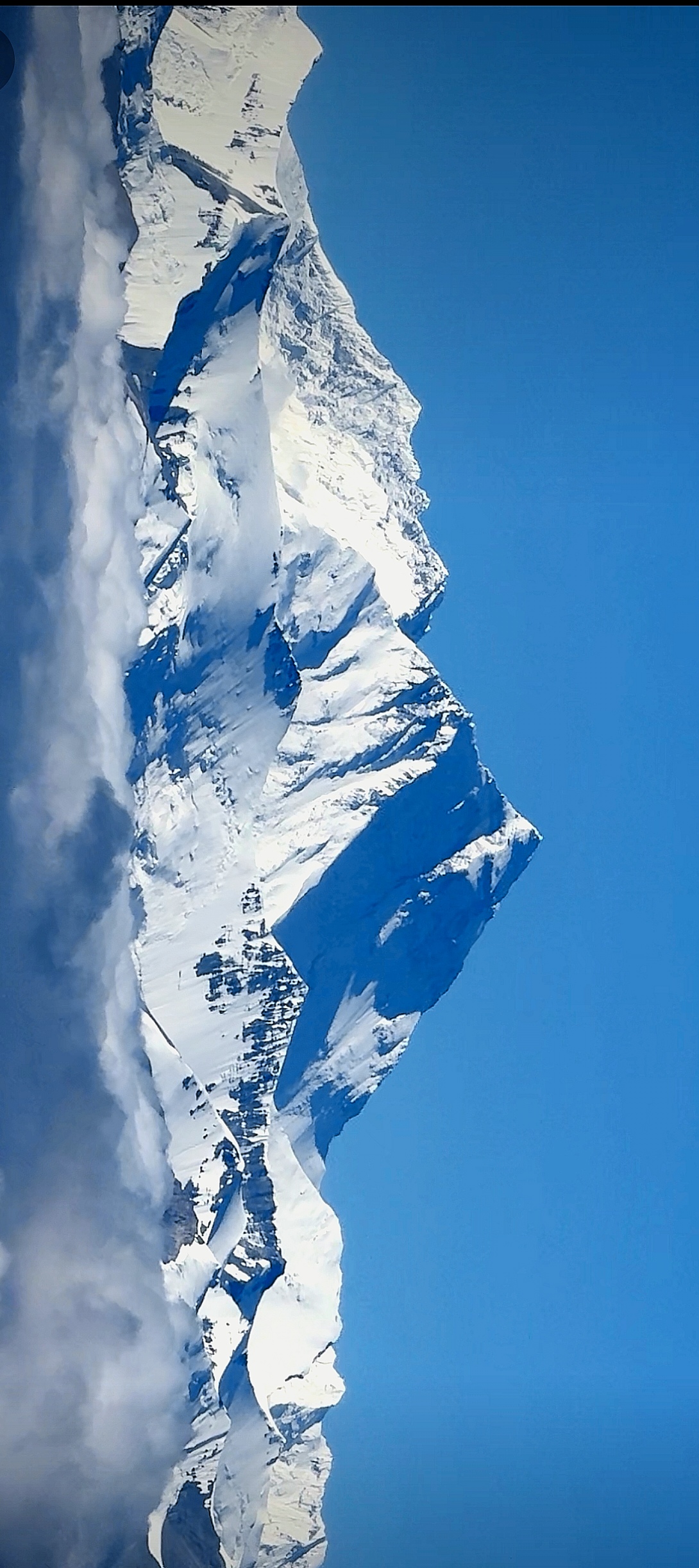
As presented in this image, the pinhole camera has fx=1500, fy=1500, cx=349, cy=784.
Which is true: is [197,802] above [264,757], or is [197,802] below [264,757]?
below

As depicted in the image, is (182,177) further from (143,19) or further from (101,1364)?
(101,1364)

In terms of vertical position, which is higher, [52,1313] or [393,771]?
[393,771]

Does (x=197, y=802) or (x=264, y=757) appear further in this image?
(x=264, y=757)

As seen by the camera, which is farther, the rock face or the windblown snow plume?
the rock face

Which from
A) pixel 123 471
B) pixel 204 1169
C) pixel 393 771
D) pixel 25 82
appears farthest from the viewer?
pixel 393 771

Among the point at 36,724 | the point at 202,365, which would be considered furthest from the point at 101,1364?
the point at 202,365
